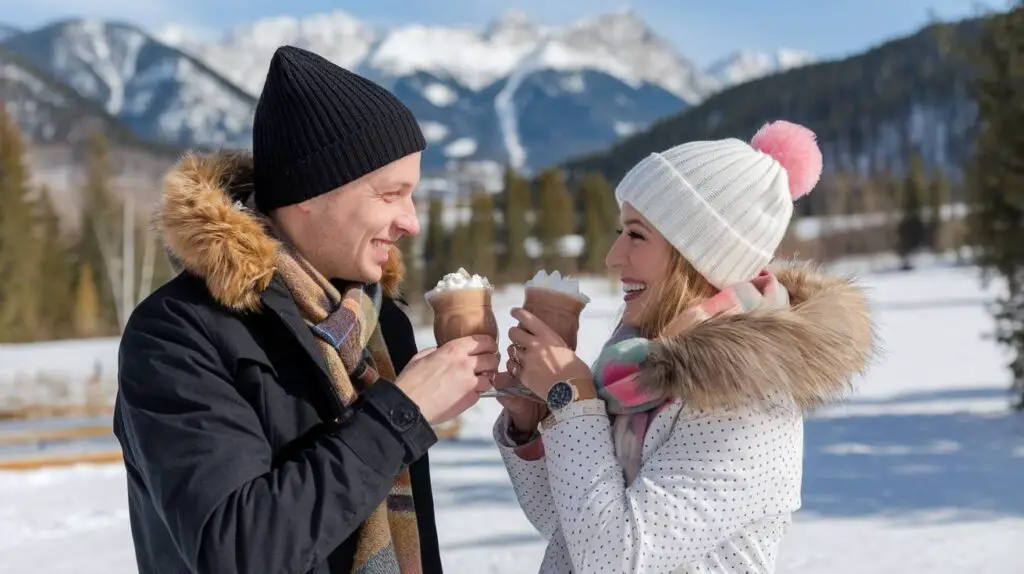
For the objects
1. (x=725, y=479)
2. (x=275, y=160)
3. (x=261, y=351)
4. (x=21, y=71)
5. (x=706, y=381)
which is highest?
(x=21, y=71)

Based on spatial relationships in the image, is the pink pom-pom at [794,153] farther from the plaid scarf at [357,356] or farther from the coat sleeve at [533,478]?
the plaid scarf at [357,356]

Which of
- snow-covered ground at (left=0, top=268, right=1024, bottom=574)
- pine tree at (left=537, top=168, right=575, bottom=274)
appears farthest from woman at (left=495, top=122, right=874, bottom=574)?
pine tree at (left=537, top=168, right=575, bottom=274)

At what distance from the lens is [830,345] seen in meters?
1.98

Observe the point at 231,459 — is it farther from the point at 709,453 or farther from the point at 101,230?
the point at 101,230

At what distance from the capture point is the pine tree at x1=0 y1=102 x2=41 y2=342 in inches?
1494

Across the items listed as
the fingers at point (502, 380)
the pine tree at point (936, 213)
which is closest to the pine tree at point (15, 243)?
the fingers at point (502, 380)

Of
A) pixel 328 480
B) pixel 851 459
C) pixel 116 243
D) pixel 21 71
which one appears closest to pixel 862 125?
pixel 116 243

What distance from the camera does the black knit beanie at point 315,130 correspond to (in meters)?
1.93

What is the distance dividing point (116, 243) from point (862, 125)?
121 m

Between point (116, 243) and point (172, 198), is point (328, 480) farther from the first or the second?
point (116, 243)

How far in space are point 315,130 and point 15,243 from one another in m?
41.6

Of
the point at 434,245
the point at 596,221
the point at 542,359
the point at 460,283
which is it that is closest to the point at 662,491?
the point at 542,359

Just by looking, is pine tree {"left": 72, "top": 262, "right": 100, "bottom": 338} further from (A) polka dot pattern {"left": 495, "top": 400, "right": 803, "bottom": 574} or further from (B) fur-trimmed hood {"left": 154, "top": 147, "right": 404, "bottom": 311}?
(A) polka dot pattern {"left": 495, "top": 400, "right": 803, "bottom": 574}

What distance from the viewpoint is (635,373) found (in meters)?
1.99
